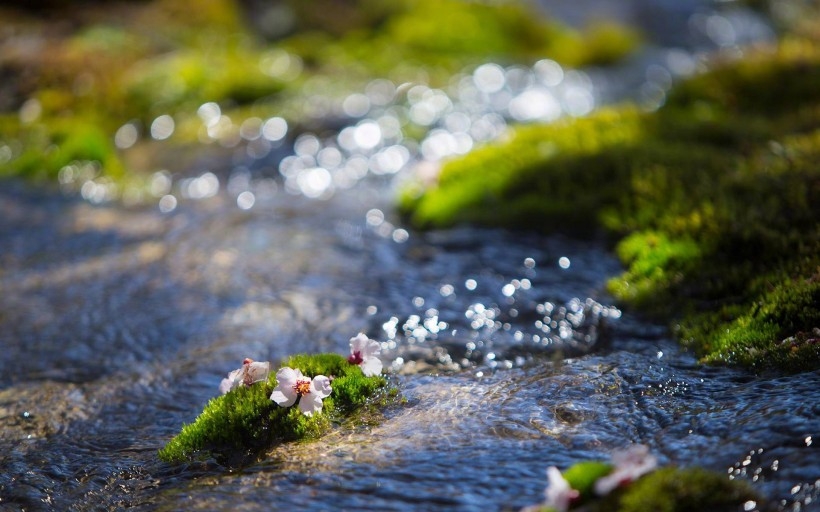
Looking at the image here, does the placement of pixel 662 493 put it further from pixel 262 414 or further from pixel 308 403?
pixel 262 414

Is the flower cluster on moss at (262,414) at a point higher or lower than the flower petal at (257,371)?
lower

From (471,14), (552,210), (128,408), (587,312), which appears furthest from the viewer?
(471,14)

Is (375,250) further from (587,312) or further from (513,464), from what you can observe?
(513,464)

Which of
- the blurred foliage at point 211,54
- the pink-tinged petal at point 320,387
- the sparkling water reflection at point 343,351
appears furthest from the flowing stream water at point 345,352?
the blurred foliage at point 211,54

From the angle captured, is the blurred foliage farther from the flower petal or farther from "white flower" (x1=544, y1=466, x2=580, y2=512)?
"white flower" (x1=544, y1=466, x2=580, y2=512)

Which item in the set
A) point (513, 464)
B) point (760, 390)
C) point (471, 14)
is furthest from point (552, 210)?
point (471, 14)

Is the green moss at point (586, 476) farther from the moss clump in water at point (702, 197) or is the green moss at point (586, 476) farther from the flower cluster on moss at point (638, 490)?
the moss clump in water at point (702, 197)

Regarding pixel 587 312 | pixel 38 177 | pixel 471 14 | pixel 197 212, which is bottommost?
pixel 587 312
